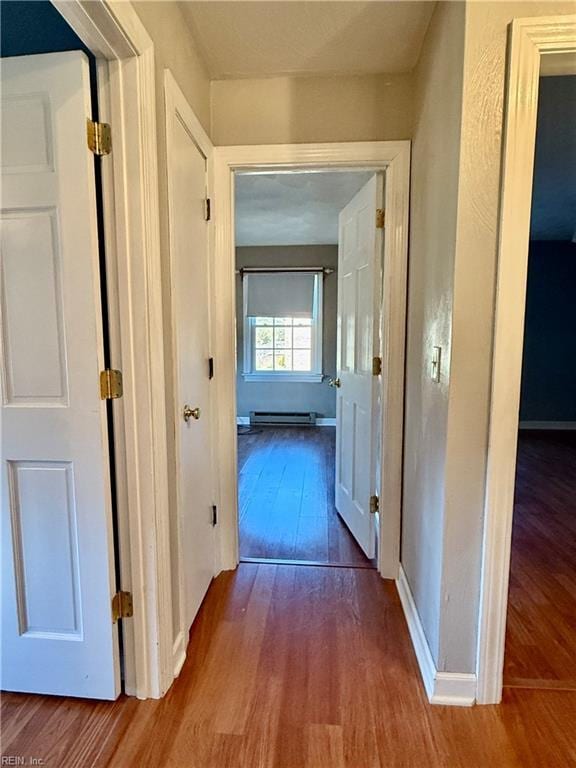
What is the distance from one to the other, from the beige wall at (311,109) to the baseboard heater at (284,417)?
13.4 feet

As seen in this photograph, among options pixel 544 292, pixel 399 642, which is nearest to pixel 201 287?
pixel 399 642

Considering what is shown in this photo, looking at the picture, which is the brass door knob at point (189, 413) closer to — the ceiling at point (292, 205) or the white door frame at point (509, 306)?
the white door frame at point (509, 306)

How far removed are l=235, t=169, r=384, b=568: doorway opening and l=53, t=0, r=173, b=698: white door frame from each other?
2.91 feet

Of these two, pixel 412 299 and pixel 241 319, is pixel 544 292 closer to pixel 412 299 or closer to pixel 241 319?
pixel 241 319

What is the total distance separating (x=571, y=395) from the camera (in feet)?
17.3

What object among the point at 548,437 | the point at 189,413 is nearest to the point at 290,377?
the point at 548,437

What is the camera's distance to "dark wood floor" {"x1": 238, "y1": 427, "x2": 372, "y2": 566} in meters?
2.34

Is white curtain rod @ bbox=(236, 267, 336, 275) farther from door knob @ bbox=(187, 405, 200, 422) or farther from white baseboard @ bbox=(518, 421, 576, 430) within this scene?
door knob @ bbox=(187, 405, 200, 422)

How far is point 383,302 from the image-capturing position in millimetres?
1979

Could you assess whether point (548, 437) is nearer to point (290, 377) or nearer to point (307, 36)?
point (290, 377)

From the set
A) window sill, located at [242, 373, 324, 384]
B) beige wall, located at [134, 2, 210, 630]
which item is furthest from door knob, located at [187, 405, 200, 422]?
window sill, located at [242, 373, 324, 384]

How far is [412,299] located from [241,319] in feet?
13.1

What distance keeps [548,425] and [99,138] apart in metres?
5.83

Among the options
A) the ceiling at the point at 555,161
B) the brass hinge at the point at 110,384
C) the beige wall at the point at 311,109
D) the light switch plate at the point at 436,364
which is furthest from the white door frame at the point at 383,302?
the ceiling at the point at 555,161
